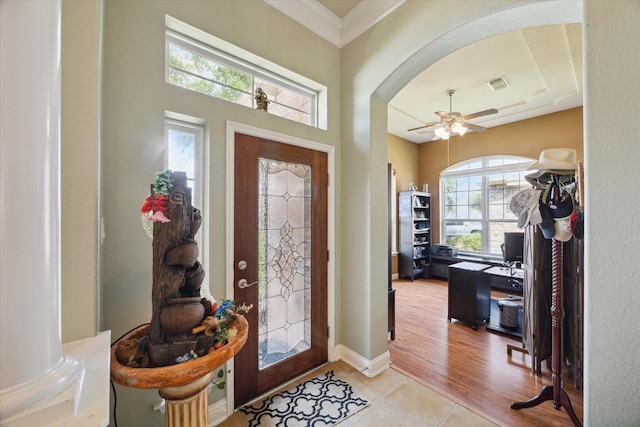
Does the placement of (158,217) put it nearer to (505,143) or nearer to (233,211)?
(233,211)

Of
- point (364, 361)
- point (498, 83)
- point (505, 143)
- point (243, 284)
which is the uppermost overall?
point (498, 83)

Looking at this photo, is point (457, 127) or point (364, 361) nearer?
point (364, 361)

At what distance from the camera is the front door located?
1957 millimetres

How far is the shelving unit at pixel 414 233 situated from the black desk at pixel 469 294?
2.13 metres

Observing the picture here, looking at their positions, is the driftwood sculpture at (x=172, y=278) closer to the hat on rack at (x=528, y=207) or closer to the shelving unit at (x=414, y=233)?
the hat on rack at (x=528, y=207)

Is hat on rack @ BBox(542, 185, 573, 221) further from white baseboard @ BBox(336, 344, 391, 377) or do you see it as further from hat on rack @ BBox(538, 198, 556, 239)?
white baseboard @ BBox(336, 344, 391, 377)

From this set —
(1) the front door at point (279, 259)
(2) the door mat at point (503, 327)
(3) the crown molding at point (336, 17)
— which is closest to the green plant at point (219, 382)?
(1) the front door at point (279, 259)

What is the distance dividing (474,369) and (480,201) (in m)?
4.23

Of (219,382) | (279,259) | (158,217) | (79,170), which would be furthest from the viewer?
(279,259)

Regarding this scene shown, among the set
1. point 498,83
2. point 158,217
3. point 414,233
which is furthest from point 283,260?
point 414,233

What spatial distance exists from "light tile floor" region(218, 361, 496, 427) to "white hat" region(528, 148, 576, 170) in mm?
1884

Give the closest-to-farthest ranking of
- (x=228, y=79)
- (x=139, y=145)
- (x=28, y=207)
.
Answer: (x=28, y=207)
(x=139, y=145)
(x=228, y=79)

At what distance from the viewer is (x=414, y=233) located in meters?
5.70

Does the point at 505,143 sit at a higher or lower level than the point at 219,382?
higher
